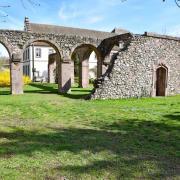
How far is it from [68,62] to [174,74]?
8091 millimetres

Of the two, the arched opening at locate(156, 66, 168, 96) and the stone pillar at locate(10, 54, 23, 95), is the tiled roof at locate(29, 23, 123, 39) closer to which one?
the stone pillar at locate(10, 54, 23, 95)

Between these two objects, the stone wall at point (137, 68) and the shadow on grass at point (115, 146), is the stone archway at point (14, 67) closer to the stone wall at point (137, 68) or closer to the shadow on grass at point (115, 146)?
the stone wall at point (137, 68)

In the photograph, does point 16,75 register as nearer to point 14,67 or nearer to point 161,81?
point 14,67

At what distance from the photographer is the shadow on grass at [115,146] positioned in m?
4.71

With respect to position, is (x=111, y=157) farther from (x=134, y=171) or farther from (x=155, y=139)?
(x=155, y=139)

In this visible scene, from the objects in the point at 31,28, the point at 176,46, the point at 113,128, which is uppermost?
the point at 31,28

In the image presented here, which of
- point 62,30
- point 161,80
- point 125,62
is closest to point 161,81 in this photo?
point 161,80

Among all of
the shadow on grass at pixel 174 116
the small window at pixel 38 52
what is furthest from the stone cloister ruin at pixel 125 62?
the small window at pixel 38 52

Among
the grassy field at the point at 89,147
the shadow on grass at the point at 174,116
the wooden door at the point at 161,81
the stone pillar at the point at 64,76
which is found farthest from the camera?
the stone pillar at the point at 64,76

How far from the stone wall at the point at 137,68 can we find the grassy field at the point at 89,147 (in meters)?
6.20

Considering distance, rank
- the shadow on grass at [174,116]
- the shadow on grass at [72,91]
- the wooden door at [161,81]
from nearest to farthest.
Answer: the shadow on grass at [174,116] → the shadow on grass at [72,91] → the wooden door at [161,81]

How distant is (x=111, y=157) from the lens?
5.34 metres

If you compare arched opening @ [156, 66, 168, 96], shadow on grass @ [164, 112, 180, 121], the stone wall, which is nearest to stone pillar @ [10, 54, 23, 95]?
the stone wall

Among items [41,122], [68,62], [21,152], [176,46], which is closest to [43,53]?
[68,62]
